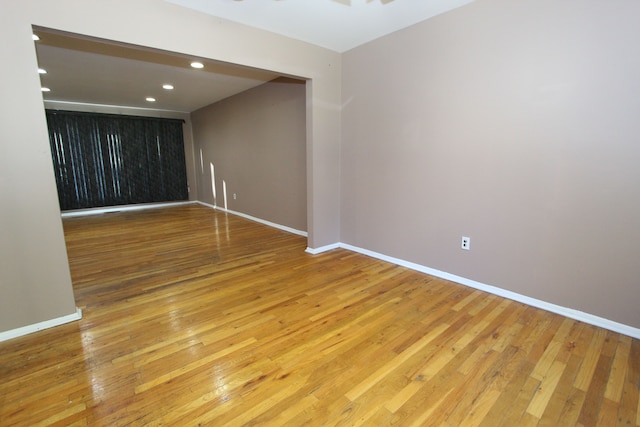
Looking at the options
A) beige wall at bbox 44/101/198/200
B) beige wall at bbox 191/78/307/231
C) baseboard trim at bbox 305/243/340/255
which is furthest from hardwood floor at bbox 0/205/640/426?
beige wall at bbox 44/101/198/200

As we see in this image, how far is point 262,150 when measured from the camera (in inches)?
203

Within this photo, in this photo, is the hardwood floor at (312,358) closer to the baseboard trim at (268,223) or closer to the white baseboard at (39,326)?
the white baseboard at (39,326)

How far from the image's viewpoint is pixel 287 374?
66.0 inches

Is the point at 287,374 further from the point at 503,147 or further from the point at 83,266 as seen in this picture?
the point at 83,266

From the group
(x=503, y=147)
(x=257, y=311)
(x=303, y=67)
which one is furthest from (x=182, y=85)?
(x=503, y=147)

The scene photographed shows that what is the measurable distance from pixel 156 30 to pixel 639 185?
3.50 meters

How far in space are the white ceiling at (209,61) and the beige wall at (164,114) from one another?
70 centimetres

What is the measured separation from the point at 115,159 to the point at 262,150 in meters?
4.01

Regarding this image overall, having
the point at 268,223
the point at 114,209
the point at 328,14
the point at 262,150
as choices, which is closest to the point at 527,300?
the point at 328,14

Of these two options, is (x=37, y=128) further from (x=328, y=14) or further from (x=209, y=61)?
(x=328, y=14)

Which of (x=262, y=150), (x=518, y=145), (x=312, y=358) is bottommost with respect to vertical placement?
(x=312, y=358)

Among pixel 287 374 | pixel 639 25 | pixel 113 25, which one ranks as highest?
pixel 113 25

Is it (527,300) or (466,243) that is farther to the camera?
(466,243)

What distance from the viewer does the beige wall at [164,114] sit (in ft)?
20.6
